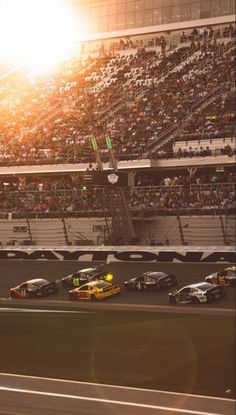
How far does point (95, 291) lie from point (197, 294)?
4.44 m

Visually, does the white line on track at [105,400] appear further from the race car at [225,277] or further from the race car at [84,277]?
the race car at [84,277]

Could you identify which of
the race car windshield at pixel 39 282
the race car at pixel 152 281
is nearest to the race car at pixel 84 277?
the race car windshield at pixel 39 282

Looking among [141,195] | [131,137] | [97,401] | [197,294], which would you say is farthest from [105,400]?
[131,137]

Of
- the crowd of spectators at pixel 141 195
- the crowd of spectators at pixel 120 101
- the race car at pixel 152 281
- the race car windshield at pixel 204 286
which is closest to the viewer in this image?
the race car windshield at pixel 204 286

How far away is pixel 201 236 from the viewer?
28.9 meters

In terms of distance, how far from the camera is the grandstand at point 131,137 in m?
30.6

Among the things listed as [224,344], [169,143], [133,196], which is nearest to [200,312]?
[224,344]

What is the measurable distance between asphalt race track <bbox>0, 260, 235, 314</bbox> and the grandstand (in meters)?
1.52

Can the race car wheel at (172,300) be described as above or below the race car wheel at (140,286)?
above

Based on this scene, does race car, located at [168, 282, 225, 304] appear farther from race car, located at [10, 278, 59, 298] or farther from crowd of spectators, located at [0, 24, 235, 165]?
crowd of spectators, located at [0, 24, 235, 165]

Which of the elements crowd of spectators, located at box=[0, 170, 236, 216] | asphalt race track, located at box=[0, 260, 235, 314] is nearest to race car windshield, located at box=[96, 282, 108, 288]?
asphalt race track, located at box=[0, 260, 235, 314]

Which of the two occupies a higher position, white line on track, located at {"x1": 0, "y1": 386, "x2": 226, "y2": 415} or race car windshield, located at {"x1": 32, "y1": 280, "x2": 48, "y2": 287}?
white line on track, located at {"x1": 0, "y1": 386, "x2": 226, "y2": 415}

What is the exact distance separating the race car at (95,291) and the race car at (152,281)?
62 centimetres

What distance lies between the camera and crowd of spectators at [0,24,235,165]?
34.7m
